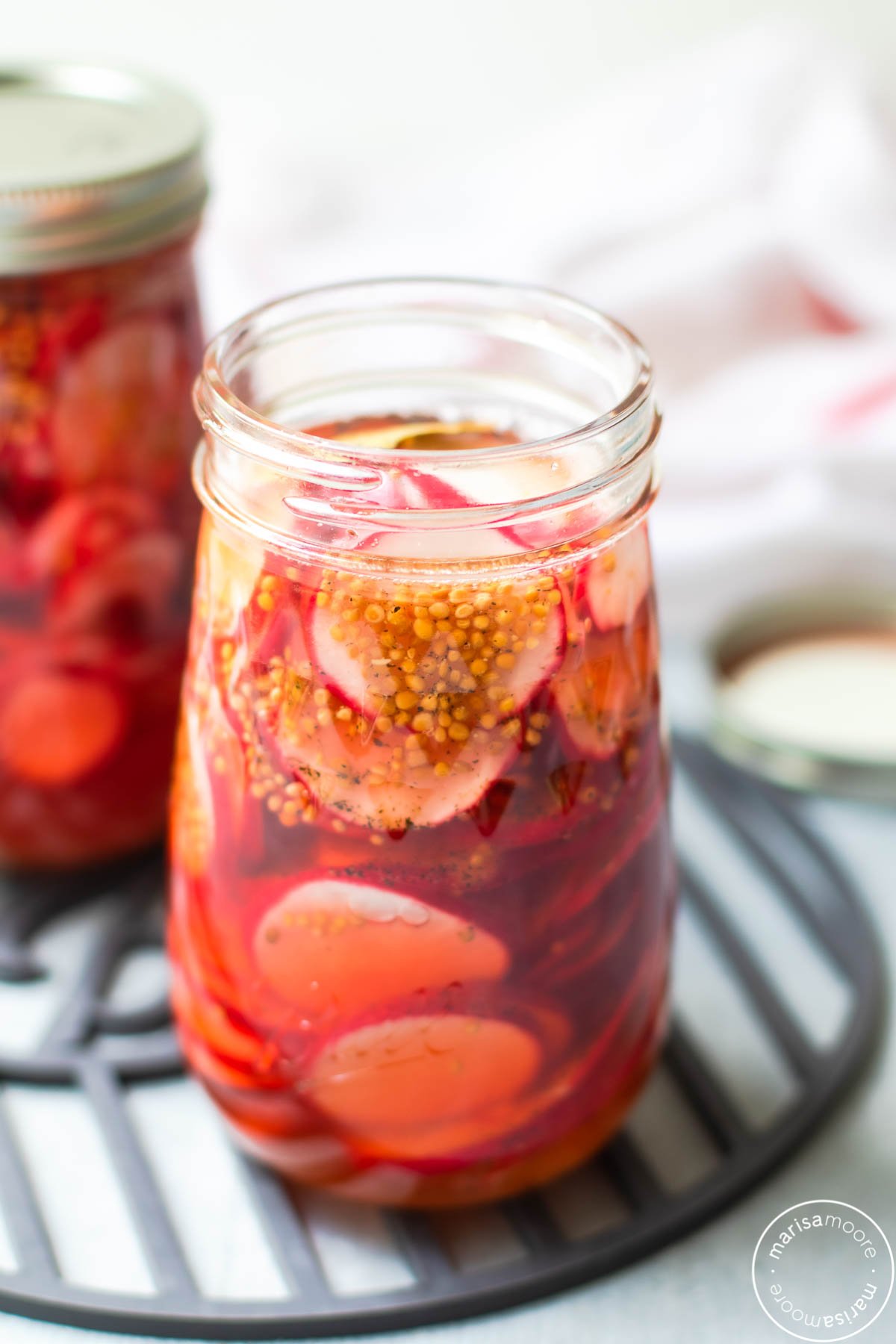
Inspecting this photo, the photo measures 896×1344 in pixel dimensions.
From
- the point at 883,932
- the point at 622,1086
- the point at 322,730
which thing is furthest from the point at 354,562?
the point at 883,932

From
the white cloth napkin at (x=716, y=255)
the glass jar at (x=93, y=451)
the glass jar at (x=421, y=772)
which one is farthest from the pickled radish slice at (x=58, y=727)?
the white cloth napkin at (x=716, y=255)

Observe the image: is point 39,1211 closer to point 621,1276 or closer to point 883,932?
point 621,1276

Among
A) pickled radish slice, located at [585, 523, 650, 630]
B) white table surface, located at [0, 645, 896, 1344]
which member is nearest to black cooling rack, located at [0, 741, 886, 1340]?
white table surface, located at [0, 645, 896, 1344]

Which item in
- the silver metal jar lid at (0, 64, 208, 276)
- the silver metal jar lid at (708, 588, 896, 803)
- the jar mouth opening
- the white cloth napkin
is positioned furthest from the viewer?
the white cloth napkin

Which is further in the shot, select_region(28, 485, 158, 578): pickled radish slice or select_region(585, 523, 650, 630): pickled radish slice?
select_region(28, 485, 158, 578): pickled radish slice

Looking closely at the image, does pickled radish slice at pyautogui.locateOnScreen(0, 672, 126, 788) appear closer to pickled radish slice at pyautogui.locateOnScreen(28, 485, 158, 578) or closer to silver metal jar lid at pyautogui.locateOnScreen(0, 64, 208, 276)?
pickled radish slice at pyautogui.locateOnScreen(28, 485, 158, 578)

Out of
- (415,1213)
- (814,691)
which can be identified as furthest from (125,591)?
(814,691)
